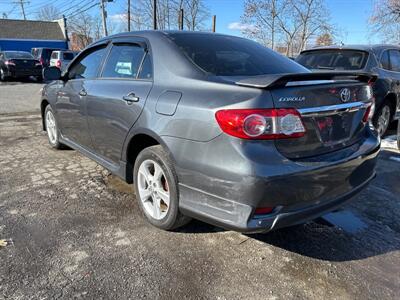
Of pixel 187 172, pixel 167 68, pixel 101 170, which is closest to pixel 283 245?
pixel 187 172

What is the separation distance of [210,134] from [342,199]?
1.12 metres

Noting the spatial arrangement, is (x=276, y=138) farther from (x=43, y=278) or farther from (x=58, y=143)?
(x=58, y=143)

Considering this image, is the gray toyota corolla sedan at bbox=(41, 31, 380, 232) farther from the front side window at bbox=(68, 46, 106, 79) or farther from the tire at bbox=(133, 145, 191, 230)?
the front side window at bbox=(68, 46, 106, 79)

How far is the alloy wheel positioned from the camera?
115 inches

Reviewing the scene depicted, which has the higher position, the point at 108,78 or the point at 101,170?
the point at 108,78

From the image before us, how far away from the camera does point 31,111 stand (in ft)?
29.1

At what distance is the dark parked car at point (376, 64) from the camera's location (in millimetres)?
5914

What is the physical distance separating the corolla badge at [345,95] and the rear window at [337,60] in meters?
3.66

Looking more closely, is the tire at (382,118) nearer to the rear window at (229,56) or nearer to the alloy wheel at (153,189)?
the rear window at (229,56)

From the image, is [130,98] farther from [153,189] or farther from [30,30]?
[30,30]

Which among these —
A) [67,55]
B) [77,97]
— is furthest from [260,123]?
[67,55]

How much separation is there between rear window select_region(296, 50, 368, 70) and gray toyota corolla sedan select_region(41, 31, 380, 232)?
2.96 metres

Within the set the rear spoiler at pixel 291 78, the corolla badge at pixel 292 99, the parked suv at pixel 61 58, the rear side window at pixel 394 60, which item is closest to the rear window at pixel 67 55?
the parked suv at pixel 61 58

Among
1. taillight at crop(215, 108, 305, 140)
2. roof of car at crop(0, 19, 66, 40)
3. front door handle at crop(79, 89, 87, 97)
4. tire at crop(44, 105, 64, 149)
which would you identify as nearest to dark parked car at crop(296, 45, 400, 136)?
front door handle at crop(79, 89, 87, 97)
